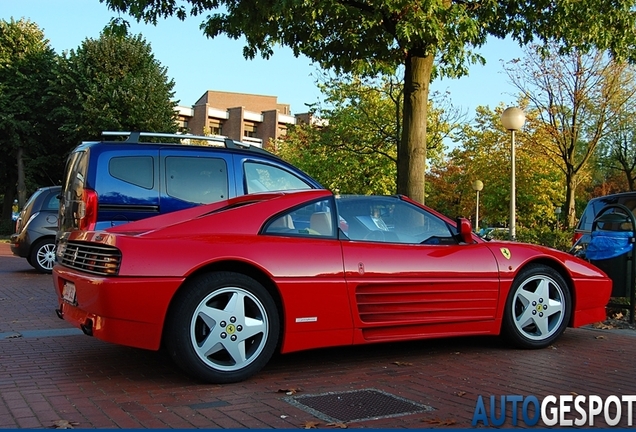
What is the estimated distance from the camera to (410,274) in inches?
214

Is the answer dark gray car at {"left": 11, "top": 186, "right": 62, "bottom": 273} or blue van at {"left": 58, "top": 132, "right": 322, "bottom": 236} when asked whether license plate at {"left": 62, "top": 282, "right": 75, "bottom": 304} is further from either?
dark gray car at {"left": 11, "top": 186, "right": 62, "bottom": 273}

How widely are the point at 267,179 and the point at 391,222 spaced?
8.41ft

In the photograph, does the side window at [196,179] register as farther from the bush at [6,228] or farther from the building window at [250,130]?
the building window at [250,130]

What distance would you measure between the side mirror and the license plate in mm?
3233

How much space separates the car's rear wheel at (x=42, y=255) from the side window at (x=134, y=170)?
7.01m

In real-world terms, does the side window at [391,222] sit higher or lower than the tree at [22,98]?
lower

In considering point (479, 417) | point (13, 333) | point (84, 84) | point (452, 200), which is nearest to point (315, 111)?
point (84, 84)

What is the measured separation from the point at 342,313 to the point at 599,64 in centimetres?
2230

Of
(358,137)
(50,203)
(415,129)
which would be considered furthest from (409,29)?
(358,137)

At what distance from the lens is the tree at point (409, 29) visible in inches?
381

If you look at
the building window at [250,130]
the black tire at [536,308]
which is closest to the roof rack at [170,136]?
the black tire at [536,308]

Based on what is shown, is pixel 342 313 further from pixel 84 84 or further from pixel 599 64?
pixel 84 84

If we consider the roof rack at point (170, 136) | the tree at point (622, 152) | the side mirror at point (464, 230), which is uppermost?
the tree at point (622, 152)

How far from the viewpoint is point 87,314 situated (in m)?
4.74
